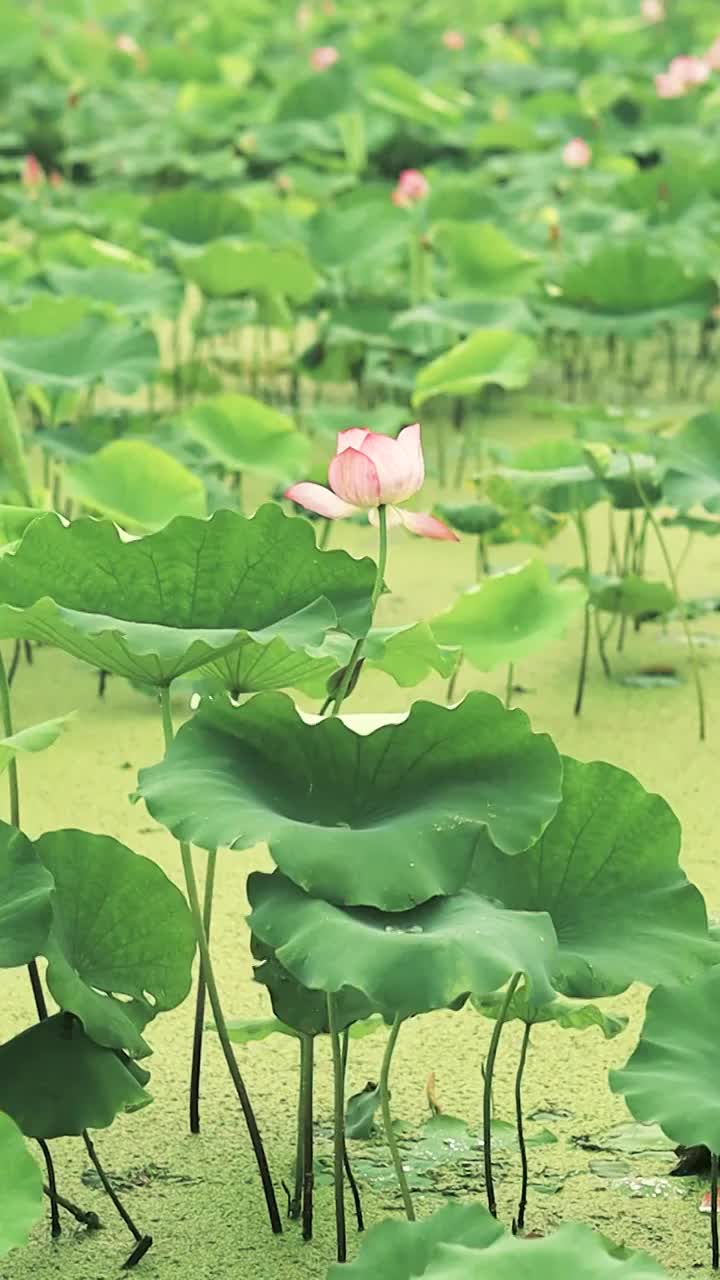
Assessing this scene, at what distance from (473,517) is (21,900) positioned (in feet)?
4.63

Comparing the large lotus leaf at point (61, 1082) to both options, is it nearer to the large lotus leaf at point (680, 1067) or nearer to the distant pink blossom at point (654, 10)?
the large lotus leaf at point (680, 1067)

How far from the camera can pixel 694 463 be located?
7.67ft

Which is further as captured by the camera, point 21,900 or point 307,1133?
point 307,1133

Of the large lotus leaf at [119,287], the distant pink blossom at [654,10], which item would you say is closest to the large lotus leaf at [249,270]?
the large lotus leaf at [119,287]

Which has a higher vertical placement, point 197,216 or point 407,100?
point 407,100

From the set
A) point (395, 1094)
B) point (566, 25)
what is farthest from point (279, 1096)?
point (566, 25)

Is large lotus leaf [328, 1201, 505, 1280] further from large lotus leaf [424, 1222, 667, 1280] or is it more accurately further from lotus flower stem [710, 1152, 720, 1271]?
lotus flower stem [710, 1152, 720, 1271]

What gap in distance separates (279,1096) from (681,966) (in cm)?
48

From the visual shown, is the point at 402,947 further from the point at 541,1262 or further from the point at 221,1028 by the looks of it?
the point at 221,1028

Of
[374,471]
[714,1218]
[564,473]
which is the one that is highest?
[374,471]

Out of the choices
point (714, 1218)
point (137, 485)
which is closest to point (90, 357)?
point (137, 485)

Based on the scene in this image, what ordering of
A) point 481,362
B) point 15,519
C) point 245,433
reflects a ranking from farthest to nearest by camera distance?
point 481,362 < point 245,433 < point 15,519

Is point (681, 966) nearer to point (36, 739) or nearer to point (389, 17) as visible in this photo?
point (36, 739)

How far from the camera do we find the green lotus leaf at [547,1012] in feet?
4.93
